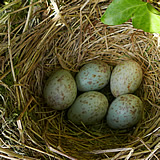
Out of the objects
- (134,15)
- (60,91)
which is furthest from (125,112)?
(134,15)

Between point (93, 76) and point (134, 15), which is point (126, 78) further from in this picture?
point (134, 15)

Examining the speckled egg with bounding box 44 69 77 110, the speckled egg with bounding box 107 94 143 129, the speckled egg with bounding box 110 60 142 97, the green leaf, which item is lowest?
the speckled egg with bounding box 107 94 143 129

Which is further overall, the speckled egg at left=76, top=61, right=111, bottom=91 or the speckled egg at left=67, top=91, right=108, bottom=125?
the speckled egg at left=76, top=61, right=111, bottom=91

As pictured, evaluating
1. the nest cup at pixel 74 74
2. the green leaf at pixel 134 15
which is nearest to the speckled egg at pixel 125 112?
the nest cup at pixel 74 74

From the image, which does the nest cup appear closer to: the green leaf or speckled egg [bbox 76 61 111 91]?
speckled egg [bbox 76 61 111 91]

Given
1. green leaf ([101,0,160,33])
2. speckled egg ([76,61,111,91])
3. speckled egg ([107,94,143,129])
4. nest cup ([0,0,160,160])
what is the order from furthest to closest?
speckled egg ([76,61,111,91]) < speckled egg ([107,94,143,129]) < green leaf ([101,0,160,33]) < nest cup ([0,0,160,160])

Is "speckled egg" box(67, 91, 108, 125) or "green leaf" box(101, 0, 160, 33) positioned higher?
"green leaf" box(101, 0, 160, 33)

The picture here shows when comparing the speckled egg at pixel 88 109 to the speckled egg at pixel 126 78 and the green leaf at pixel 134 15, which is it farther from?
the green leaf at pixel 134 15

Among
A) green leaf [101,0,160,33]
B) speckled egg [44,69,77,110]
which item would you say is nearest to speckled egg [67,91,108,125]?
speckled egg [44,69,77,110]
